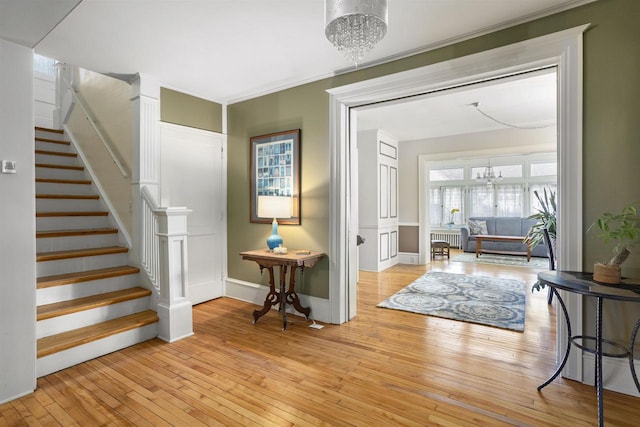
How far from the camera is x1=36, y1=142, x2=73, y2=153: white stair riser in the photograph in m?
4.20

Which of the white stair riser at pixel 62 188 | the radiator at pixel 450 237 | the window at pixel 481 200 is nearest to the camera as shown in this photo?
the white stair riser at pixel 62 188

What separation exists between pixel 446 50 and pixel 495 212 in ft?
24.7

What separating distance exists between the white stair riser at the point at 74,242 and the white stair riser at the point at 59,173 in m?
1.20

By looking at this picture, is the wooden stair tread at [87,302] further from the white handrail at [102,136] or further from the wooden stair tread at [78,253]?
the white handrail at [102,136]

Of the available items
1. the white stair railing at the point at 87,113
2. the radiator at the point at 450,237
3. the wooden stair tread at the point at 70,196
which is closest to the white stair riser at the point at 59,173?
the wooden stair tread at the point at 70,196

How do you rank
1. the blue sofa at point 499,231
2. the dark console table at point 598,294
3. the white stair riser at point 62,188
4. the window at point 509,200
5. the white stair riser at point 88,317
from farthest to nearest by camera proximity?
the window at point 509,200 < the blue sofa at point 499,231 < the white stair riser at point 62,188 < the white stair riser at point 88,317 < the dark console table at point 598,294

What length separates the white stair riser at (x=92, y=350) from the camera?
2.31 meters

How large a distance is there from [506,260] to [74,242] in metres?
7.90

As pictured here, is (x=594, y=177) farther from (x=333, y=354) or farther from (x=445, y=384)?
(x=333, y=354)

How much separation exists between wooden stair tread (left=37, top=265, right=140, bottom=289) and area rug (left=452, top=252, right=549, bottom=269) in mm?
6559

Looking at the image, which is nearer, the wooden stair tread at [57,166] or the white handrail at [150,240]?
the white handrail at [150,240]

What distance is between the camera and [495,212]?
8.99 metres

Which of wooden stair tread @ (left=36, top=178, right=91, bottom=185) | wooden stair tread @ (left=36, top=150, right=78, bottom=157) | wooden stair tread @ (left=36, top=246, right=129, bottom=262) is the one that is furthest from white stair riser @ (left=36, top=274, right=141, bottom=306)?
wooden stair tread @ (left=36, top=150, right=78, bottom=157)

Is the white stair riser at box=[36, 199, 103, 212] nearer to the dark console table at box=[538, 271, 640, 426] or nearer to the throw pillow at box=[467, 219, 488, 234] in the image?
the dark console table at box=[538, 271, 640, 426]
